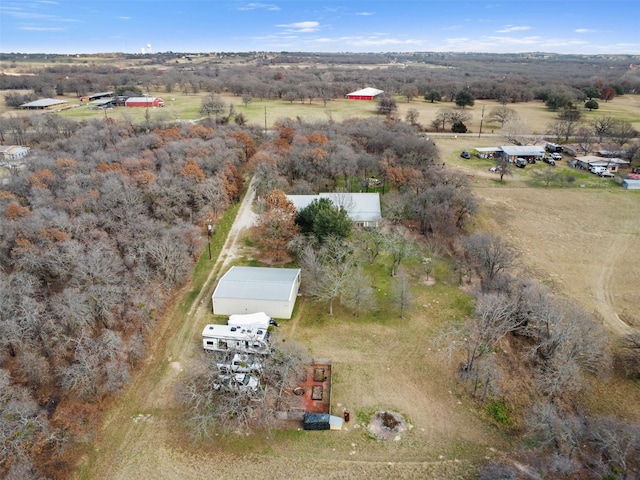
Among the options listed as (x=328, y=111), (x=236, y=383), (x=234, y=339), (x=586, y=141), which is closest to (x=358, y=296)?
(x=234, y=339)

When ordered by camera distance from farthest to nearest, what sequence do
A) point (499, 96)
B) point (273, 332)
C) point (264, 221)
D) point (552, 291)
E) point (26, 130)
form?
1. point (499, 96)
2. point (26, 130)
3. point (264, 221)
4. point (552, 291)
5. point (273, 332)

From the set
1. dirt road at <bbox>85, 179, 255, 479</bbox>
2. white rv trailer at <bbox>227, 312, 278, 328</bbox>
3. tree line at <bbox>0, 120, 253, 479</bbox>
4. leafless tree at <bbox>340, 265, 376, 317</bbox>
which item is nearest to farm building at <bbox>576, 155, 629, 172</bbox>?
leafless tree at <bbox>340, 265, 376, 317</bbox>

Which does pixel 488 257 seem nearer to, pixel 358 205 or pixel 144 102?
pixel 358 205

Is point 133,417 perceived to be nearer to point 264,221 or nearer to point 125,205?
point 264,221

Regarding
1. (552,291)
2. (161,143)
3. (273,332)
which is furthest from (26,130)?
(552,291)

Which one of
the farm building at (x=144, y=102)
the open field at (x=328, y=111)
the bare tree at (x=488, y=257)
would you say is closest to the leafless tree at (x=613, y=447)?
the bare tree at (x=488, y=257)
